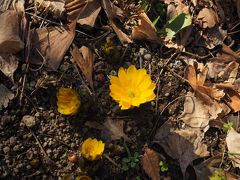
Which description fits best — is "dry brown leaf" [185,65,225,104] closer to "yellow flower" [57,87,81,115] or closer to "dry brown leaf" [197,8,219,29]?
"dry brown leaf" [197,8,219,29]

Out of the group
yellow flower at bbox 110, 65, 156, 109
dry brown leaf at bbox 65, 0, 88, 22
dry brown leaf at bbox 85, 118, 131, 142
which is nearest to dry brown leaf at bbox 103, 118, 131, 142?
dry brown leaf at bbox 85, 118, 131, 142

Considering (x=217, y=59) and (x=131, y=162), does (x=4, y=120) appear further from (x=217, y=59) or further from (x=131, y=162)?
(x=217, y=59)

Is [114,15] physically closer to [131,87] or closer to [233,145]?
[131,87]

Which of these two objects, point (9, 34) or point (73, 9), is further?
point (73, 9)

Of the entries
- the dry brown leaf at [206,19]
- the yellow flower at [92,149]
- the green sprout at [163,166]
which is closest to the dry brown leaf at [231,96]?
the dry brown leaf at [206,19]

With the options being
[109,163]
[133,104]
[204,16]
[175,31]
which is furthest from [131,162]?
[204,16]

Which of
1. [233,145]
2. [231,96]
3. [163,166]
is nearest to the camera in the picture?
[163,166]

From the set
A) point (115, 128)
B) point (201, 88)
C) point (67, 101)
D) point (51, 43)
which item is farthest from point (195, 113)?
point (51, 43)
